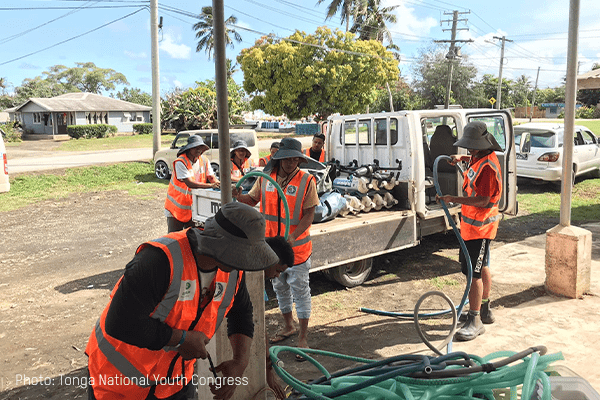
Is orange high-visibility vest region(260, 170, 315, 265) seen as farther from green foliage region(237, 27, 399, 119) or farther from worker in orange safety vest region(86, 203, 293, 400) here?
green foliage region(237, 27, 399, 119)

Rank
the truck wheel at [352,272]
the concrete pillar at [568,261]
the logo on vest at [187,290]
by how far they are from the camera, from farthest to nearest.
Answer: the truck wheel at [352,272]
the concrete pillar at [568,261]
the logo on vest at [187,290]

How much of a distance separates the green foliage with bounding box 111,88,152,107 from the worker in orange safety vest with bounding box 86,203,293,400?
57.7 meters

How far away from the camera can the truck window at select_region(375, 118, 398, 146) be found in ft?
21.1

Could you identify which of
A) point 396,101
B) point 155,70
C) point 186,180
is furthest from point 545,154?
point 396,101

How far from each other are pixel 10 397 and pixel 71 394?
0.44m

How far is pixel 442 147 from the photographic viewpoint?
712 centimetres

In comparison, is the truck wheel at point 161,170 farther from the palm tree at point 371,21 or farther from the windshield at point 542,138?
the palm tree at point 371,21

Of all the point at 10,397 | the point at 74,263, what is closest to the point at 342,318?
the point at 10,397

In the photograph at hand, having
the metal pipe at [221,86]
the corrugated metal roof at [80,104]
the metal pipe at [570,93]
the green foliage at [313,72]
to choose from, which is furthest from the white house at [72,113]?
the metal pipe at [221,86]

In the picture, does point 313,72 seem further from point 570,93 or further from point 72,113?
point 72,113

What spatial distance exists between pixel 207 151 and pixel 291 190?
932 cm

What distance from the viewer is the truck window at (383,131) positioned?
21.1 ft

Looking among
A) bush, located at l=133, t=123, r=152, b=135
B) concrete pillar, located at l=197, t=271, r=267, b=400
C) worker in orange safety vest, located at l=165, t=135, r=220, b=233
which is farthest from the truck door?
bush, located at l=133, t=123, r=152, b=135

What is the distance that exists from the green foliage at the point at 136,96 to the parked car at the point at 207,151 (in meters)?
43.9
